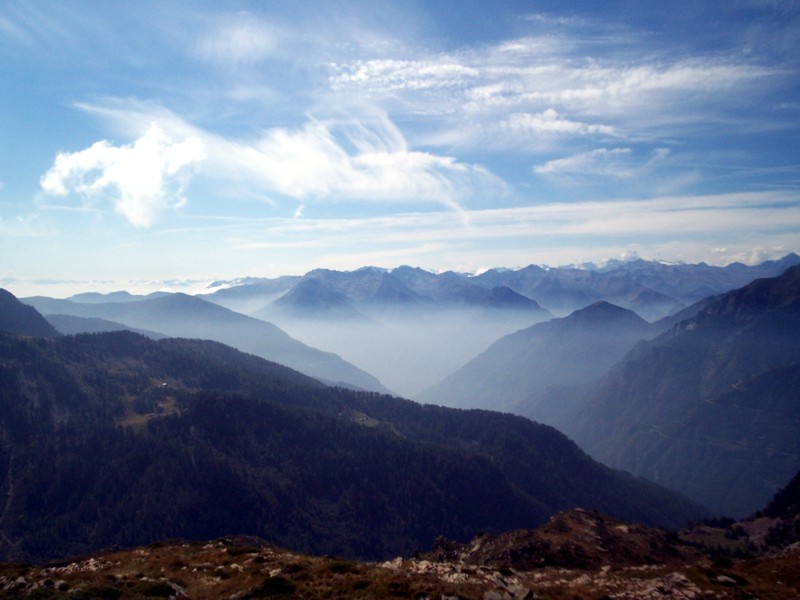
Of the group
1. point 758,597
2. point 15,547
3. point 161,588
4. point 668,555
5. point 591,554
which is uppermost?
point 161,588

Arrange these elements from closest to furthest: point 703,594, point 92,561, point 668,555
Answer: point 703,594 < point 92,561 < point 668,555

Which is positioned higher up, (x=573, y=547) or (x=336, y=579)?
(x=336, y=579)

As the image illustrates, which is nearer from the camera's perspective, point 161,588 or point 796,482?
point 161,588

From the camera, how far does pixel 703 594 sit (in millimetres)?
47031

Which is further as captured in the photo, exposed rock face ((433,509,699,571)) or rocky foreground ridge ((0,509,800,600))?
exposed rock face ((433,509,699,571))

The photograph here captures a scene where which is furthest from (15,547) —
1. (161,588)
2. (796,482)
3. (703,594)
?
(796,482)

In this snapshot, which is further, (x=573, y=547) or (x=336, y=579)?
(x=573, y=547)

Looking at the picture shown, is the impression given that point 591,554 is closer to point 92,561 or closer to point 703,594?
point 703,594

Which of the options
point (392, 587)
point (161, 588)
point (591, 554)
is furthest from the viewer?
point (591, 554)

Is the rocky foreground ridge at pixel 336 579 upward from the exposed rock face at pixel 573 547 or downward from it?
upward

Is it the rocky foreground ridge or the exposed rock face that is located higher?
the rocky foreground ridge

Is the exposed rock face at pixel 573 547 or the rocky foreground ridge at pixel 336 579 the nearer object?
the rocky foreground ridge at pixel 336 579

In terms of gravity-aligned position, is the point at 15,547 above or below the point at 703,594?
below

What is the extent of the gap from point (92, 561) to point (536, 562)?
213 feet
